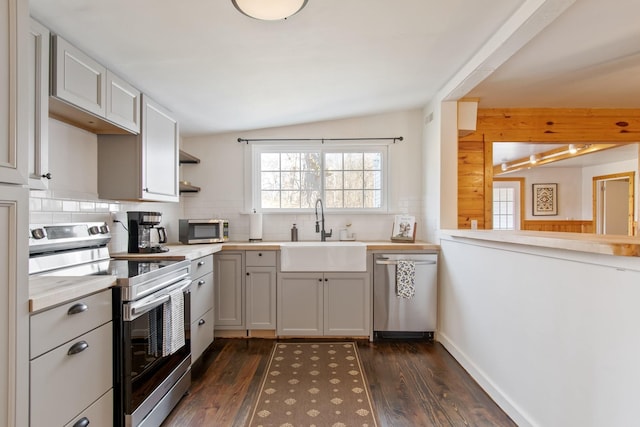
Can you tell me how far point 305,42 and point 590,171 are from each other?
8.53 metres

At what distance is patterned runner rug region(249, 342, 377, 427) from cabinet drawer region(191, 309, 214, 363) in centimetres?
53

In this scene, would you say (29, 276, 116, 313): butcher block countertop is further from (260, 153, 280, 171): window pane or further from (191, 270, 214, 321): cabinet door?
(260, 153, 280, 171): window pane

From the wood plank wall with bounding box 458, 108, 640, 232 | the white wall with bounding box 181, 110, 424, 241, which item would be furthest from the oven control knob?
the wood plank wall with bounding box 458, 108, 640, 232

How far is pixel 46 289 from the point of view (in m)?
1.27

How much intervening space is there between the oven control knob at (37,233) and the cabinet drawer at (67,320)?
0.56 meters

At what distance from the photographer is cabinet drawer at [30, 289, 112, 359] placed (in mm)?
1180

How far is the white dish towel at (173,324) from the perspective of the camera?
1.92m

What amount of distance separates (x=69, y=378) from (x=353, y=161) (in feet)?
10.2

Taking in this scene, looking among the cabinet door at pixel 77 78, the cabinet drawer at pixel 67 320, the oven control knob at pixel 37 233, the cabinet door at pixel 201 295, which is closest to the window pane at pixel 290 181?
the cabinet door at pixel 201 295

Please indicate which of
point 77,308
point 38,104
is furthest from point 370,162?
point 77,308

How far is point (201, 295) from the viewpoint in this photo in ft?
8.77

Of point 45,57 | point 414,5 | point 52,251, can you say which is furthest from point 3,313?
point 414,5

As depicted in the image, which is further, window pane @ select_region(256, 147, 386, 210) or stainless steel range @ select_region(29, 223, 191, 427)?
window pane @ select_region(256, 147, 386, 210)

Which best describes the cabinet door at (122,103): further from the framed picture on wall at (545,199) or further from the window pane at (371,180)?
the framed picture on wall at (545,199)
